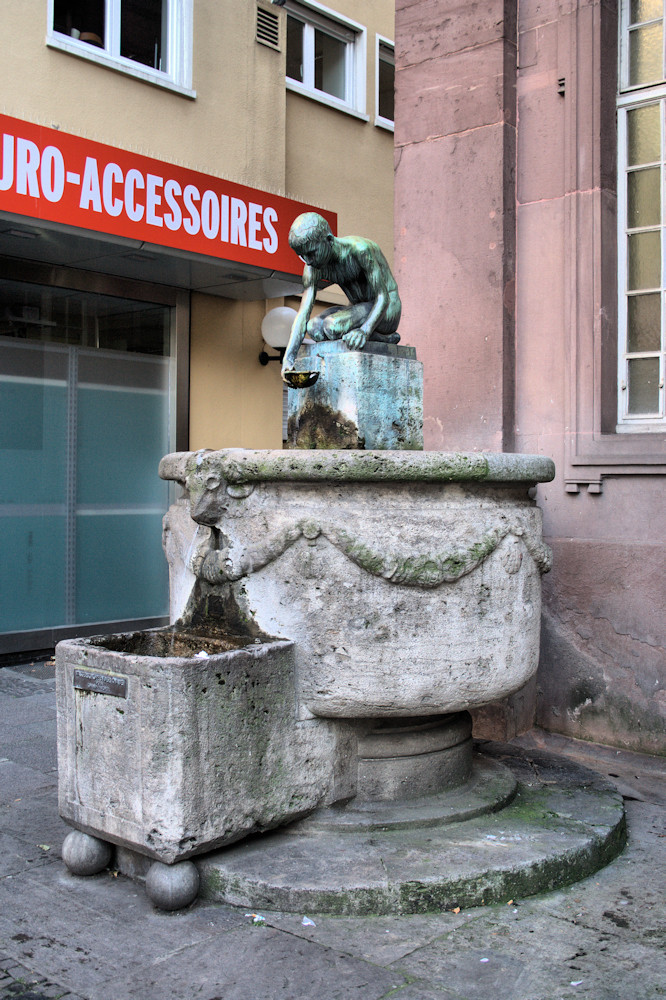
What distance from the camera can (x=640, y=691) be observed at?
446cm

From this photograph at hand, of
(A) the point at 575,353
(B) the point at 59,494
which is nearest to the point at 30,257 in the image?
(B) the point at 59,494

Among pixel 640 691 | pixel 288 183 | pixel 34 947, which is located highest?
pixel 288 183

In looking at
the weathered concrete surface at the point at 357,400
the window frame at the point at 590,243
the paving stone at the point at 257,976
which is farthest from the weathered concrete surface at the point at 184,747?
the window frame at the point at 590,243

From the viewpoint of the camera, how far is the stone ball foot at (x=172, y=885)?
285 cm

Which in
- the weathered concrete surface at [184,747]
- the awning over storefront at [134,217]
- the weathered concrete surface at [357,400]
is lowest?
the weathered concrete surface at [184,747]

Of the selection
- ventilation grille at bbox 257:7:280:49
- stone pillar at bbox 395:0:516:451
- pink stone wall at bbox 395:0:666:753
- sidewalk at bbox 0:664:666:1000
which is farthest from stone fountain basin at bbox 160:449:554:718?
ventilation grille at bbox 257:7:280:49

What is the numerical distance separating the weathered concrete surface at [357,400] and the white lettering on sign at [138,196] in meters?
2.99

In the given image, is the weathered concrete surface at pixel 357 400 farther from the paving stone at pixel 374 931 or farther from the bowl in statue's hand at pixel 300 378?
the paving stone at pixel 374 931

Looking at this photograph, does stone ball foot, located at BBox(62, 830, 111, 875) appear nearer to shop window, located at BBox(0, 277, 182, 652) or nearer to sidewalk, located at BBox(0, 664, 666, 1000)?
sidewalk, located at BBox(0, 664, 666, 1000)

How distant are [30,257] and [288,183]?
2.97 meters

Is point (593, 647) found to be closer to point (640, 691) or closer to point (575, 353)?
point (640, 691)

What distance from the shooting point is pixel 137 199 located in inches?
253

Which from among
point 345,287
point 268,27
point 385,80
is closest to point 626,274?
point 345,287

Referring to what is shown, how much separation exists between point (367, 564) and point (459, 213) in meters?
2.58
